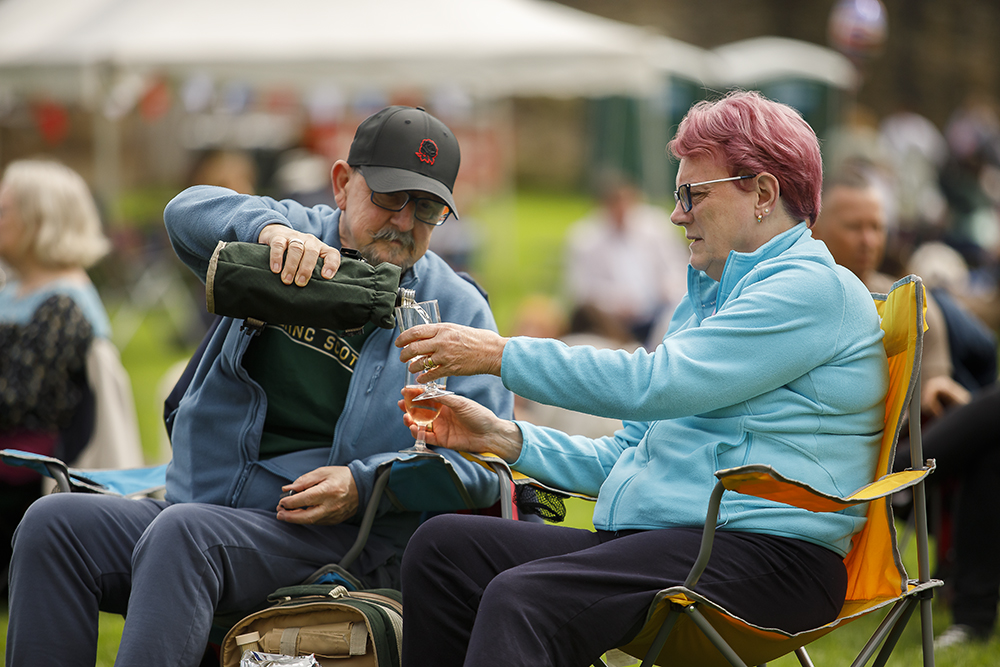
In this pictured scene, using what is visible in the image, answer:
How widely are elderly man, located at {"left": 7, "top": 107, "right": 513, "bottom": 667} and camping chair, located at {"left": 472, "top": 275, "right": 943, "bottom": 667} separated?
40 cm

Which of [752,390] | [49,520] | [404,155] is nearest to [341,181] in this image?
[404,155]

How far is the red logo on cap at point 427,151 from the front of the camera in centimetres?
263

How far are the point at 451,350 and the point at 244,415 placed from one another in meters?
0.75

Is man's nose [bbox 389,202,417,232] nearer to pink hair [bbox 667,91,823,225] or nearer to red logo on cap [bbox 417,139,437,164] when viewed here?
red logo on cap [bbox 417,139,437,164]

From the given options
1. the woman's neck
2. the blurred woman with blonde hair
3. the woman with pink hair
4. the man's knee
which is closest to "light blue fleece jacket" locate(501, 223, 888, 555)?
the woman with pink hair

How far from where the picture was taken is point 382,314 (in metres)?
2.34

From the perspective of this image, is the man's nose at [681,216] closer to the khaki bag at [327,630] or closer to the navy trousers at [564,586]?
the navy trousers at [564,586]

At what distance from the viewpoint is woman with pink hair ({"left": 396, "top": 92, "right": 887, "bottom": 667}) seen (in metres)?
2.05

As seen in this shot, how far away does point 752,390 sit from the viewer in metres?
2.12

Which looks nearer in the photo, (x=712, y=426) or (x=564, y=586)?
(x=564, y=586)

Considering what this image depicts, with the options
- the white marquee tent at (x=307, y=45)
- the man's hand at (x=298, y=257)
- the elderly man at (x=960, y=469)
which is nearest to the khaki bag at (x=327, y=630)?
the man's hand at (x=298, y=257)

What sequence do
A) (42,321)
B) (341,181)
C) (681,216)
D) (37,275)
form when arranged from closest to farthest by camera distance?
(681,216)
(341,181)
(42,321)
(37,275)

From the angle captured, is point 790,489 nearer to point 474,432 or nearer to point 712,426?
point 712,426

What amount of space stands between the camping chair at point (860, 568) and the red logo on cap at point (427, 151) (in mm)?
791
